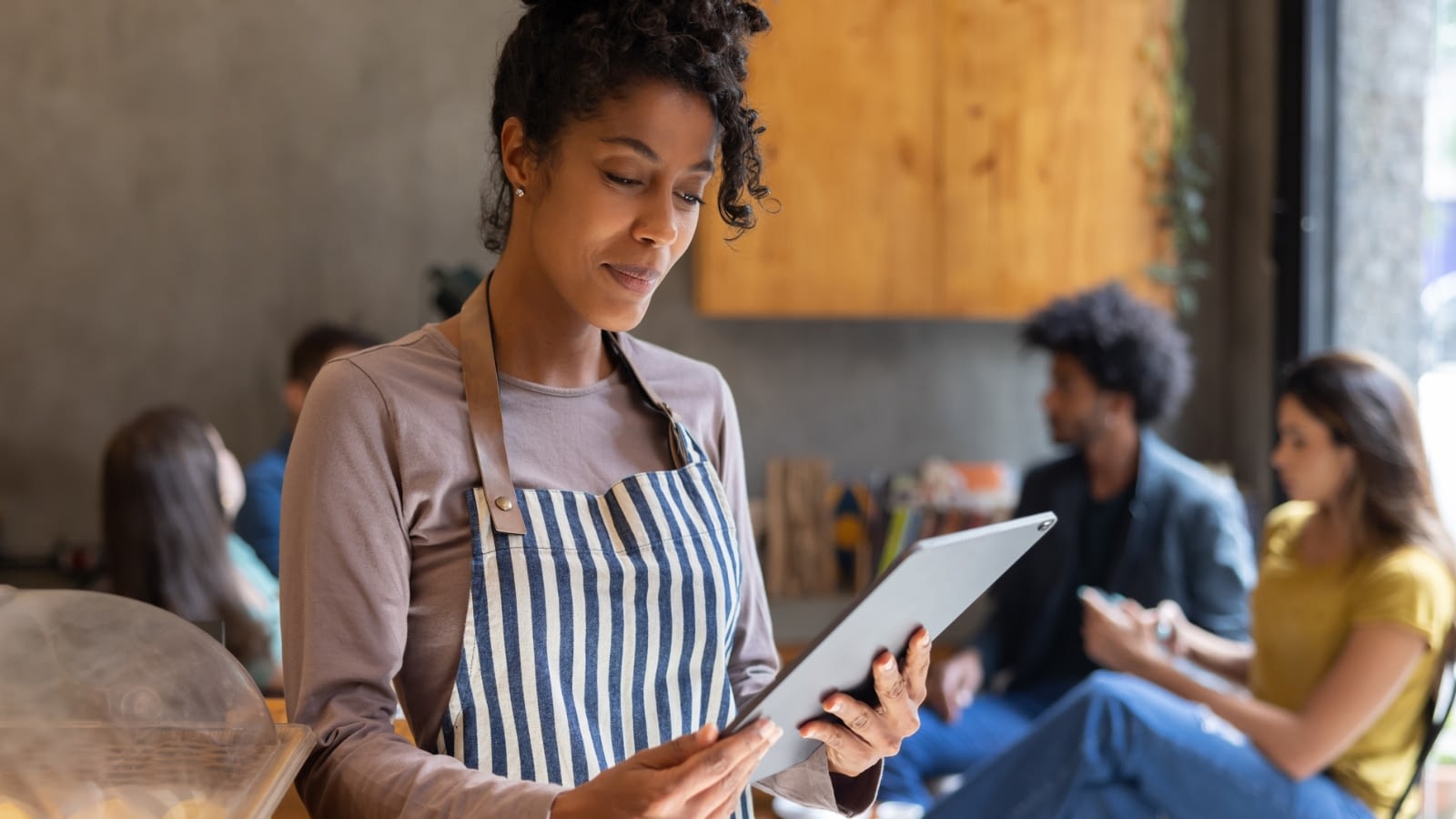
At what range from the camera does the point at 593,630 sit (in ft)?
3.95

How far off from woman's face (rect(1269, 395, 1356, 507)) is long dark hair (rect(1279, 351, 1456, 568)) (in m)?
0.01

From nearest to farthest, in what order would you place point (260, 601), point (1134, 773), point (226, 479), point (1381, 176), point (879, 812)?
1. point (1134, 773)
2. point (260, 601)
3. point (226, 479)
4. point (879, 812)
5. point (1381, 176)

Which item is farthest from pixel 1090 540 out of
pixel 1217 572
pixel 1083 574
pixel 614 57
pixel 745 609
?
pixel 614 57

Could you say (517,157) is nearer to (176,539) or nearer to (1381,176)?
(176,539)

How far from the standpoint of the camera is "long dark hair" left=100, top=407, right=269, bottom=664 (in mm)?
2695

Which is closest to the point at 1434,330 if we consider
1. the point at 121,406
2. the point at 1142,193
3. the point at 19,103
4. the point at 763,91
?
the point at 1142,193

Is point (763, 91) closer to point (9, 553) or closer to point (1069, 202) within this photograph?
point (1069, 202)

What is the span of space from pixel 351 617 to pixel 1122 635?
6.48 feet

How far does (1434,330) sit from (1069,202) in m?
0.99

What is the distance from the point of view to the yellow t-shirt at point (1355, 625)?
2.33 m

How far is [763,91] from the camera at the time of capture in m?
3.53

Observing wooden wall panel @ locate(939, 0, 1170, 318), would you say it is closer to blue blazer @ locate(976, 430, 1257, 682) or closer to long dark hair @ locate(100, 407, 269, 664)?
blue blazer @ locate(976, 430, 1257, 682)

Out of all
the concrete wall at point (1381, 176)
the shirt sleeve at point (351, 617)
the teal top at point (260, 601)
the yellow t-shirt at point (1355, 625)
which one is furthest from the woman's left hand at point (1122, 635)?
the shirt sleeve at point (351, 617)

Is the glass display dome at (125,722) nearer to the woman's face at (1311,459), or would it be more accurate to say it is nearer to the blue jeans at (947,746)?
the woman's face at (1311,459)
